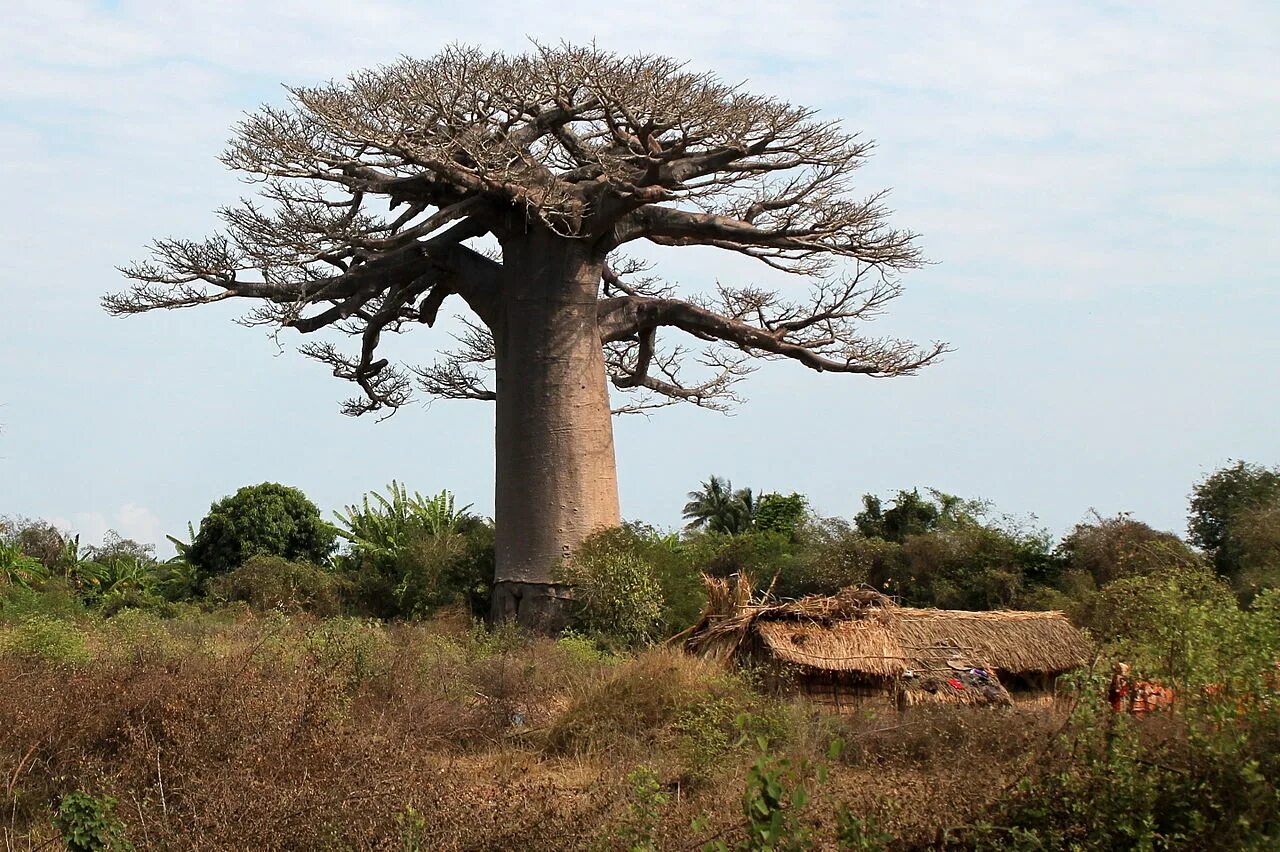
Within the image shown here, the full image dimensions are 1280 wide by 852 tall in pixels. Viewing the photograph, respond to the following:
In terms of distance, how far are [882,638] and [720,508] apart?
1635 centimetres

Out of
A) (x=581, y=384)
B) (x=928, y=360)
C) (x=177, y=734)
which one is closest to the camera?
(x=177, y=734)

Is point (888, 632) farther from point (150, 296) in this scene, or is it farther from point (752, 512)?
point (752, 512)

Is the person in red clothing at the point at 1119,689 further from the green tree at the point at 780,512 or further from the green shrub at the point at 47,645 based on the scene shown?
the green tree at the point at 780,512

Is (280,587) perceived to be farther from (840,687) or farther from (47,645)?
(840,687)

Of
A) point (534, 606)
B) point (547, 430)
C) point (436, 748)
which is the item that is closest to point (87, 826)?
point (436, 748)

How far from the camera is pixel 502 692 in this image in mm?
8656

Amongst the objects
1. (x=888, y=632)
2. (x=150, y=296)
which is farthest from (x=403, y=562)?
(x=888, y=632)

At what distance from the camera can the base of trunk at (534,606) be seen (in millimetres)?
12711

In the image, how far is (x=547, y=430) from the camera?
13109 mm

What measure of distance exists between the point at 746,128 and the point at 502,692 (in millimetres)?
6222

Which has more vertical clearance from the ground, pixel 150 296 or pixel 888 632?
pixel 150 296

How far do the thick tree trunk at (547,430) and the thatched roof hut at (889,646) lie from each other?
125 inches

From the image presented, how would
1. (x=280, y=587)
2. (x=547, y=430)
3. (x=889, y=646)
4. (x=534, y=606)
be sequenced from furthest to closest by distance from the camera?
1. (x=280, y=587)
2. (x=547, y=430)
3. (x=534, y=606)
4. (x=889, y=646)

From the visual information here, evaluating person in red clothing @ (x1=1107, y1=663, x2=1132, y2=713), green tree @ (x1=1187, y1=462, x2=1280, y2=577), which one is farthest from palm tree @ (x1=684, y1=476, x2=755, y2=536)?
person in red clothing @ (x1=1107, y1=663, x2=1132, y2=713)
